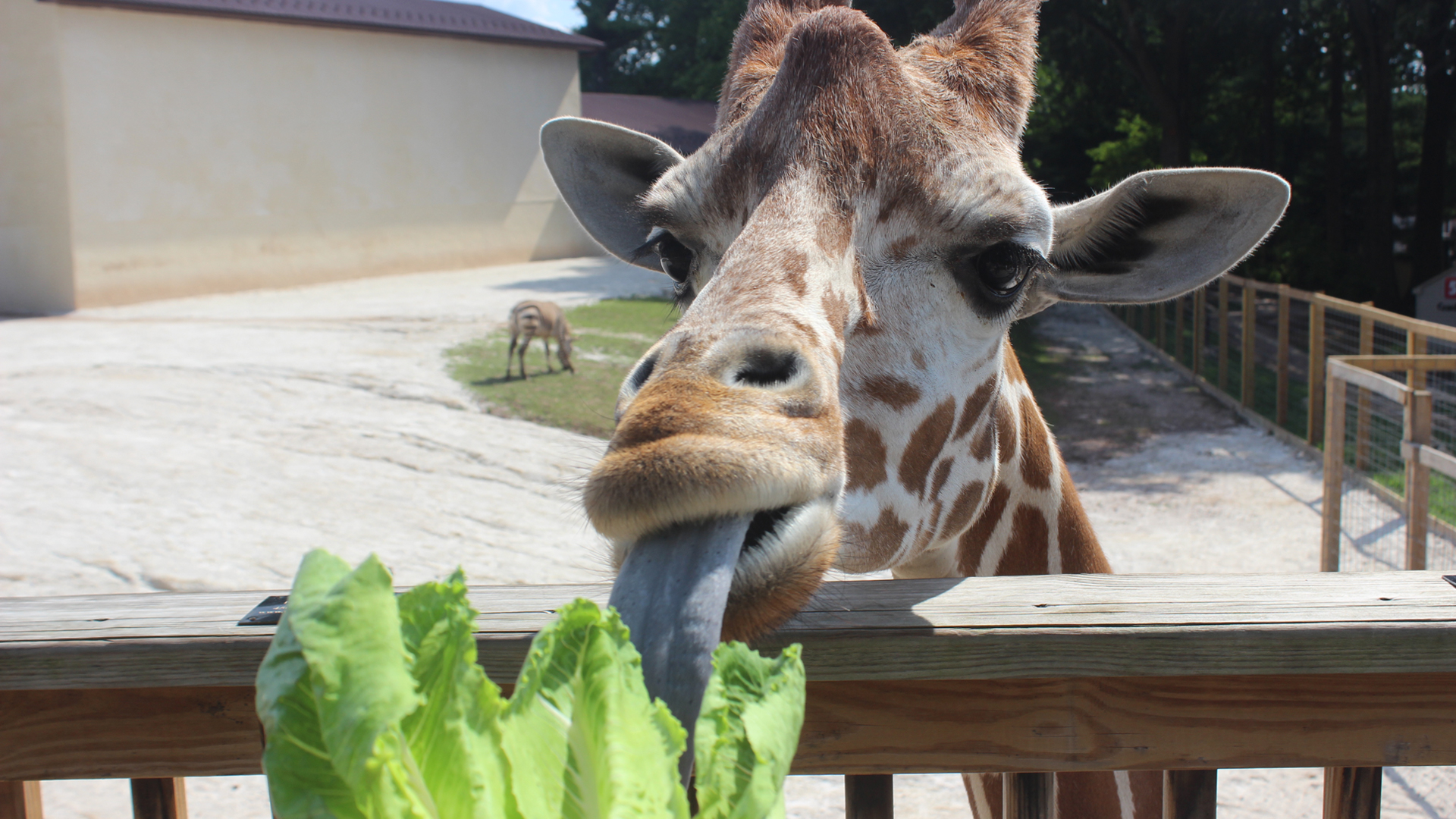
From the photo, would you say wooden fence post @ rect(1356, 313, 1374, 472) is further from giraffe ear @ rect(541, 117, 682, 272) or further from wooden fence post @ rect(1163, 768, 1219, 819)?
wooden fence post @ rect(1163, 768, 1219, 819)

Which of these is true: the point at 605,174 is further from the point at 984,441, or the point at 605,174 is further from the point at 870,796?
the point at 870,796

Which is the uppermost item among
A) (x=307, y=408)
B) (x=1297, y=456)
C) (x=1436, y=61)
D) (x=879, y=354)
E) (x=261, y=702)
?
(x=1436, y=61)

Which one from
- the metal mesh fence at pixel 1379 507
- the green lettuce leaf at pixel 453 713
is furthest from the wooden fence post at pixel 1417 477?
the green lettuce leaf at pixel 453 713

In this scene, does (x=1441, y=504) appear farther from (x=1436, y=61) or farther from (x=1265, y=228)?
(x=1436, y=61)

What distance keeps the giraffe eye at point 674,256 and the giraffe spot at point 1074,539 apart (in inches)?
46.6

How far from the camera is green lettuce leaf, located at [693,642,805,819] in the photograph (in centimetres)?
90

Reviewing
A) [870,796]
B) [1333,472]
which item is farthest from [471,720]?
[1333,472]

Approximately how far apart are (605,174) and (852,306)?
1256mm

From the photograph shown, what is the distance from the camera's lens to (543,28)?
28.8 meters

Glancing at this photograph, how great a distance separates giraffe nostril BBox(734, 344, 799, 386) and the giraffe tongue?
249 millimetres

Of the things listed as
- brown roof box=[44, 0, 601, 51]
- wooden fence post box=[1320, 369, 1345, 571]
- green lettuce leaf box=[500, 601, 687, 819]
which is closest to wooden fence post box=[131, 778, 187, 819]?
green lettuce leaf box=[500, 601, 687, 819]

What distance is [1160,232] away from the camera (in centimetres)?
229

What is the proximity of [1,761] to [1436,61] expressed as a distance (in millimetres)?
25679

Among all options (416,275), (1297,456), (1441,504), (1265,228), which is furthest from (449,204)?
(1265,228)
